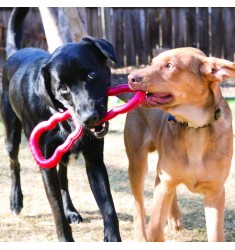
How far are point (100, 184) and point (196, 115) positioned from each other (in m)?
0.98

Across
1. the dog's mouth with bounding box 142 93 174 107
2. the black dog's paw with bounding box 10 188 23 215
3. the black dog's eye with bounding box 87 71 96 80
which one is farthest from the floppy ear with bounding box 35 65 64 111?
the black dog's paw with bounding box 10 188 23 215

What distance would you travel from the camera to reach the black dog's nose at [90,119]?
165 inches

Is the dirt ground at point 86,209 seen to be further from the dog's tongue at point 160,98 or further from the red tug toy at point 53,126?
the dog's tongue at point 160,98

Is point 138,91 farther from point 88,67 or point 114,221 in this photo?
point 114,221

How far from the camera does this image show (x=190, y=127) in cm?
458

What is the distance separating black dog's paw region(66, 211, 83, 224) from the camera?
5.76 metres

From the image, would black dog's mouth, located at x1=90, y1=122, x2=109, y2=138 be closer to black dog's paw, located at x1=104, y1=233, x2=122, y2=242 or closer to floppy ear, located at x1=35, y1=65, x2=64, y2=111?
floppy ear, located at x1=35, y1=65, x2=64, y2=111

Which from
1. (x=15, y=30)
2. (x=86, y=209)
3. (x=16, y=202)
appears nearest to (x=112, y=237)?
(x=86, y=209)

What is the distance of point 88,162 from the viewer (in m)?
4.88

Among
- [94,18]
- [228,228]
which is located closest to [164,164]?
[228,228]

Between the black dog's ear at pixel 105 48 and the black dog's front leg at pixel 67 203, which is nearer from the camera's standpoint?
the black dog's ear at pixel 105 48

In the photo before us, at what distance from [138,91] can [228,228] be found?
71.9 inches

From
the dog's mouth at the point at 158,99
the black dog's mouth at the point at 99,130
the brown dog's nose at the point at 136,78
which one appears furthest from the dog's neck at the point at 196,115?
the black dog's mouth at the point at 99,130

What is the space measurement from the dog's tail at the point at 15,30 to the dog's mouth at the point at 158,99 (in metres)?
2.80
